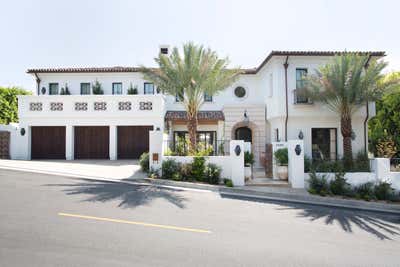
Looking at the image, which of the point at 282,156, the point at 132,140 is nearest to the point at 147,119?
the point at 132,140

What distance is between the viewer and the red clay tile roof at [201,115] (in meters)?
18.1

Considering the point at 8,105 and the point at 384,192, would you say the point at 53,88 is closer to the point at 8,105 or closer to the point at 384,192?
the point at 8,105

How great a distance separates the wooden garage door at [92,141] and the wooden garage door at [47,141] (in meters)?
1.19

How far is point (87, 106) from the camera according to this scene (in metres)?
18.2

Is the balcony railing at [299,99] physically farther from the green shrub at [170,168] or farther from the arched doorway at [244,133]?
the green shrub at [170,168]

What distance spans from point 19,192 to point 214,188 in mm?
7439

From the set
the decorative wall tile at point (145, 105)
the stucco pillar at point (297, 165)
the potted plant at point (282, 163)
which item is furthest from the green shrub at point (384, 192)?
the decorative wall tile at point (145, 105)

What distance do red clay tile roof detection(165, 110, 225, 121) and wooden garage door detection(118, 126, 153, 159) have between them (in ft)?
5.79

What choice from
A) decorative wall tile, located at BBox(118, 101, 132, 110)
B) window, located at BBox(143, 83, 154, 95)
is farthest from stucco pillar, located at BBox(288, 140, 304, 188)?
window, located at BBox(143, 83, 154, 95)

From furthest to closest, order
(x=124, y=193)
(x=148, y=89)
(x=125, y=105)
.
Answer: (x=148, y=89) → (x=125, y=105) → (x=124, y=193)

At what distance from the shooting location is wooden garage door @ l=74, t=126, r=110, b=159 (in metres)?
18.8

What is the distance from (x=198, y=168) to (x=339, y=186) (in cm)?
601

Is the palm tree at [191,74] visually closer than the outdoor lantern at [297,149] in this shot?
No

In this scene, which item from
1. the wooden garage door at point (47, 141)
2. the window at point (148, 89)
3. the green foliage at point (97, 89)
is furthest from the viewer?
the window at point (148, 89)
